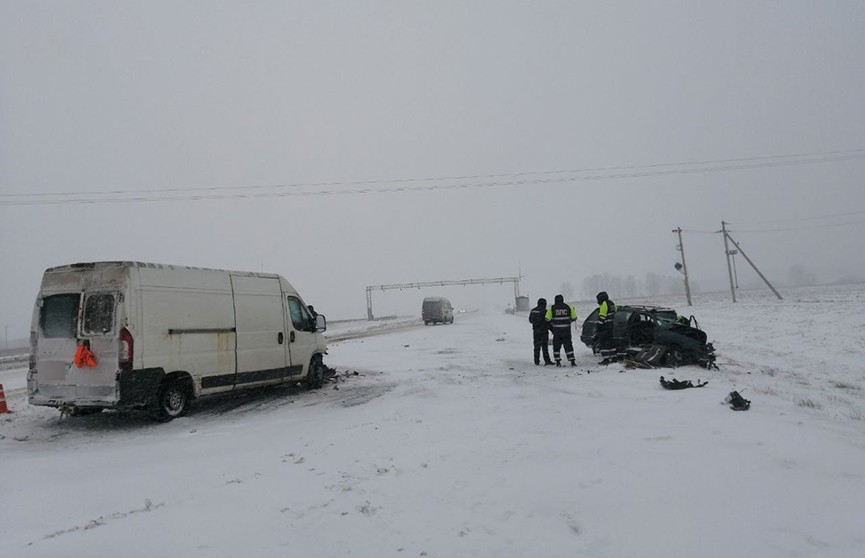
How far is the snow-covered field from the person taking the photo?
3256 mm

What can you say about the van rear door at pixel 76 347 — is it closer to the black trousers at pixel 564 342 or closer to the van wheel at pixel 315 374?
the van wheel at pixel 315 374

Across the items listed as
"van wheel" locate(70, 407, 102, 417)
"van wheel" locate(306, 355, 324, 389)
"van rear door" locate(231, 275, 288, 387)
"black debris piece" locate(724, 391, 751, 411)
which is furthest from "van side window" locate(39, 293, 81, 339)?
"black debris piece" locate(724, 391, 751, 411)

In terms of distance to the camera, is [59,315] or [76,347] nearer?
[76,347]

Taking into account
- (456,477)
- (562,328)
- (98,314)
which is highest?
(98,314)

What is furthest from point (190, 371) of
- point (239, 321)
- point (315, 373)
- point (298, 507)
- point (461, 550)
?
point (461, 550)

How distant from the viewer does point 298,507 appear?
389 cm

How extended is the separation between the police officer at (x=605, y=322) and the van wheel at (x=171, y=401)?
987 centimetres

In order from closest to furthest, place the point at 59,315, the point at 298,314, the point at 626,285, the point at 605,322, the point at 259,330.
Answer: the point at 59,315 < the point at 259,330 < the point at 298,314 < the point at 605,322 < the point at 626,285

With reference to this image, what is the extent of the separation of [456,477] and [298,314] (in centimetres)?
712

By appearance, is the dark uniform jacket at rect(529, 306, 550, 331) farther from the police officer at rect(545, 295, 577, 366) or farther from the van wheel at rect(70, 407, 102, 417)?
the van wheel at rect(70, 407, 102, 417)

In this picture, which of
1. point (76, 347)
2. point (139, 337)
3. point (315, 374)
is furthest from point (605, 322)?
point (76, 347)

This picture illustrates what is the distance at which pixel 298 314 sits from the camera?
1073 centimetres

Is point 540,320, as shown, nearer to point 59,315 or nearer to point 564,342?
point 564,342

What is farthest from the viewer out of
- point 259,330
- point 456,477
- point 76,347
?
point 259,330
